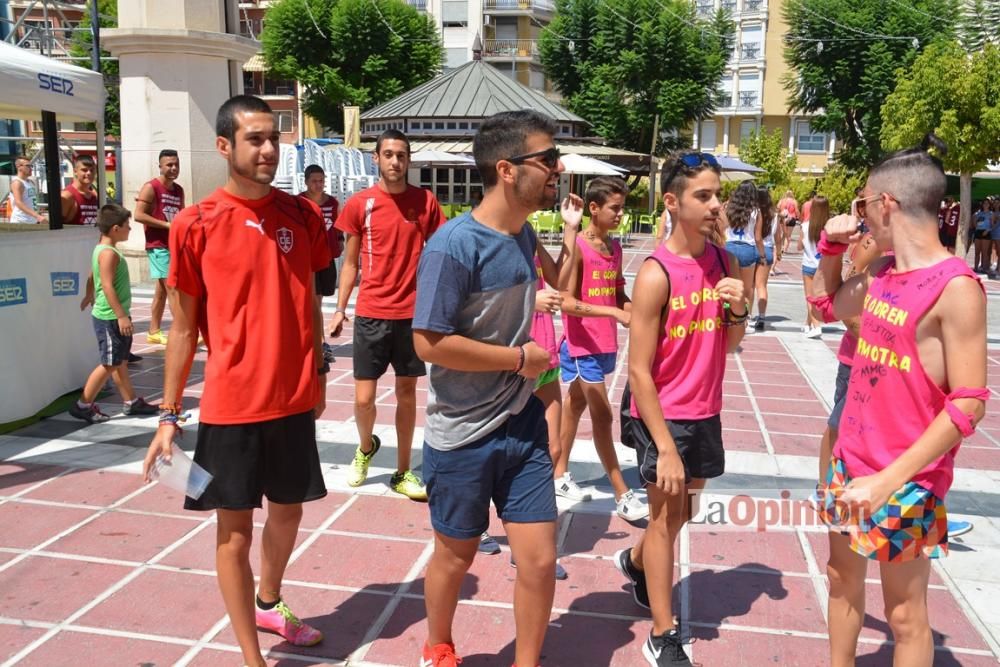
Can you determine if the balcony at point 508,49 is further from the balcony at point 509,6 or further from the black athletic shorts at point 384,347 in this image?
the black athletic shorts at point 384,347

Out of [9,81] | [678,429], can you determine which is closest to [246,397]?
[678,429]

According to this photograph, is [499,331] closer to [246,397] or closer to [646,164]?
[246,397]

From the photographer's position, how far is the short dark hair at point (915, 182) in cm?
234

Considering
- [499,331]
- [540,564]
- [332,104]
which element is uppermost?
[332,104]

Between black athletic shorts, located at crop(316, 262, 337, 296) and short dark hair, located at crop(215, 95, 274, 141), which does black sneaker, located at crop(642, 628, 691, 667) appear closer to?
black athletic shorts, located at crop(316, 262, 337, 296)

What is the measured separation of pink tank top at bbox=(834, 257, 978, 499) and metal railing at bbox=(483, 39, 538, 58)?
54216 millimetres

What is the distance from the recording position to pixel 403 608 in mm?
3475

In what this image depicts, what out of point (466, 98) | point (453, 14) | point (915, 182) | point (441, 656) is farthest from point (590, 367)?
point (453, 14)

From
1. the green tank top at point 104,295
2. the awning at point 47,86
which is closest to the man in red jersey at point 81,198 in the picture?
the awning at point 47,86

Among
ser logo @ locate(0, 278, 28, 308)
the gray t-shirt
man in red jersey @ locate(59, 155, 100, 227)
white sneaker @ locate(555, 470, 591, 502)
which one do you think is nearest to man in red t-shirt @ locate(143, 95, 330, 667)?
the gray t-shirt

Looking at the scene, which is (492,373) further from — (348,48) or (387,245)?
(348,48)

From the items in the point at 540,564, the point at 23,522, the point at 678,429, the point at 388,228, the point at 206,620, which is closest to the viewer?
the point at 540,564

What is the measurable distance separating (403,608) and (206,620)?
0.76 meters

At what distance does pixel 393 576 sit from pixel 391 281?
63.5 inches
